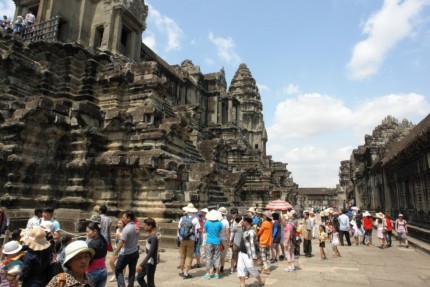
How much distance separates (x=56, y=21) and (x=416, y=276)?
1694cm

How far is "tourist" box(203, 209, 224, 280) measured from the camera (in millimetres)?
7449

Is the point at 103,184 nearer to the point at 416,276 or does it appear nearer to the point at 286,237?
the point at 286,237

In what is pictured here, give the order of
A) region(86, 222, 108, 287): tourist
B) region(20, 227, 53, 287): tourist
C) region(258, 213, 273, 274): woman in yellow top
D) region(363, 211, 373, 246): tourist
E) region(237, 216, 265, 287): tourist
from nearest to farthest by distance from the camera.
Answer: region(20, 227, 53, 287): tourist < region(86, 222, 108, 287): tourist < region(237, 216, 265, 287): tourist < region(258, 213, 273, 274): woman in yellow top < region(363, 211, 373, 246): tourist

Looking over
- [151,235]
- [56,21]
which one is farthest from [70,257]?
[56,21]

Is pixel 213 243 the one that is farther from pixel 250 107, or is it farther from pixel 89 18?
pixel 250 107

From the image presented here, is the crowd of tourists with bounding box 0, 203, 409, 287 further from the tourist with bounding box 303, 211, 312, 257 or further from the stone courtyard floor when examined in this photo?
the stone courtyard floor

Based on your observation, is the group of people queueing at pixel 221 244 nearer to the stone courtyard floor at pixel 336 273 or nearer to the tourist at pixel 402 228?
the stone courtyard floor at pixel 336 273

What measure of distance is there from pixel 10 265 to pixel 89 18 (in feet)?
54.2

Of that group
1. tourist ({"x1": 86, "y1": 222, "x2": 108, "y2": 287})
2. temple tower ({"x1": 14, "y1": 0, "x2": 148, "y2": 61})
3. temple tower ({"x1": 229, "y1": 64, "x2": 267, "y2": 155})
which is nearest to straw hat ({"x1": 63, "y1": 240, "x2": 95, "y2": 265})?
tourist ({"x1": 86, "y1": 222, "x2": 108, "y2": 287})

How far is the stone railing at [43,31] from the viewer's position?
14.7 m

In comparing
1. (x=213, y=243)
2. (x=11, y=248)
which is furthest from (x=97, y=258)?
(x=213, y=243)

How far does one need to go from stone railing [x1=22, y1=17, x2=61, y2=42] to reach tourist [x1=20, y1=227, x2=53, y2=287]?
13645 mm

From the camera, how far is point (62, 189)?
1160 centimetres

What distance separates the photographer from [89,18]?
17156mm
